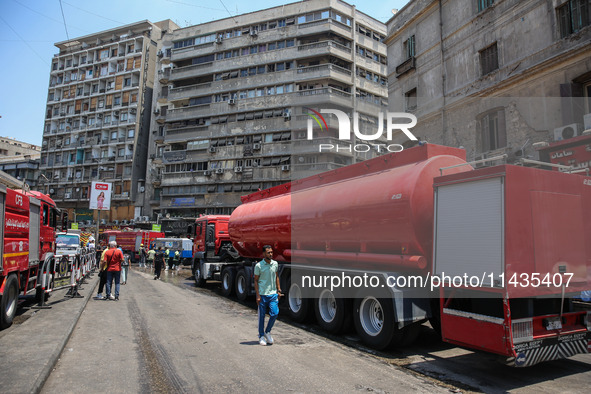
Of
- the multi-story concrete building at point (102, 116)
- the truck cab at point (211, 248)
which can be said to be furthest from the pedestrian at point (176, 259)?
the multi-story concrete building at point (102, 116)

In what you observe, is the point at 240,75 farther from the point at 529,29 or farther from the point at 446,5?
the point at 529,29

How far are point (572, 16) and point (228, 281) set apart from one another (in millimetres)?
16311

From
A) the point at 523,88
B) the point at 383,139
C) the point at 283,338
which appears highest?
the point at 383,139

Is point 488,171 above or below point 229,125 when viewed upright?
below

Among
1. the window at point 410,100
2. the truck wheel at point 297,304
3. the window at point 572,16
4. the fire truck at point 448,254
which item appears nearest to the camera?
the fire truck at point 448,254

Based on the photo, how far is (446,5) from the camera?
20.9 meters

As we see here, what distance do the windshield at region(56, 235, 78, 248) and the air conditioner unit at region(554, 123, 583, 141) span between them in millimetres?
24737

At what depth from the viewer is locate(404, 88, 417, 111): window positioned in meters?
23.2

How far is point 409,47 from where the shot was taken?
78.0ft

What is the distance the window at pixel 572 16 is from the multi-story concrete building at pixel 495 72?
37mm

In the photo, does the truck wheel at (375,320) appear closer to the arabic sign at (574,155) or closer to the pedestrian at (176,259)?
the arabic sign at (574,155)

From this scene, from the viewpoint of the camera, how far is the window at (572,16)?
45.5 feet

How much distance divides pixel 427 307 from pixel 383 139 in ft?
128

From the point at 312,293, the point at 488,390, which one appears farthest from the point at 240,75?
the point at 488,390
